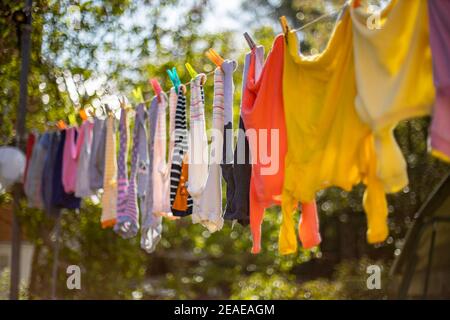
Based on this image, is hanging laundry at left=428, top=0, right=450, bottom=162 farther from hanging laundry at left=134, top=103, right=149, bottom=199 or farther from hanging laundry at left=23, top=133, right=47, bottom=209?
hanging laundry at left=23, top=133, right=47, bottom=209

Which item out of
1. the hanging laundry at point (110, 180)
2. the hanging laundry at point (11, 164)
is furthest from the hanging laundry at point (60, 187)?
the hanging laundry at point (110, 180)

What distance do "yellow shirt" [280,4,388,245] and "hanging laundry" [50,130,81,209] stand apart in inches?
94.8

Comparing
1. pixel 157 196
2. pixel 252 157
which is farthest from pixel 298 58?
pixel 157 196

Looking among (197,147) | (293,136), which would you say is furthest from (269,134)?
(197,147)

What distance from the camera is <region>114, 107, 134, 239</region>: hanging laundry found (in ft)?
13.8

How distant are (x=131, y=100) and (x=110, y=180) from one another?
2.41m

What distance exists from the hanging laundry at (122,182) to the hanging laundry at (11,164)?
1026 mm

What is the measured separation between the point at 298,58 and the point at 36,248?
4.71 m

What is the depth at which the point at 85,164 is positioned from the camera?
15.7 ft

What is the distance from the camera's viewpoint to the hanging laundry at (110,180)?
4.42 m

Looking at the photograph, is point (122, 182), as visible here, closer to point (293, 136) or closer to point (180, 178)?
point (180, 178)

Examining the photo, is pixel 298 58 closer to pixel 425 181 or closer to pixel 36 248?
pixel 36 248

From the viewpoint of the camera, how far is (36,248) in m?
7.05

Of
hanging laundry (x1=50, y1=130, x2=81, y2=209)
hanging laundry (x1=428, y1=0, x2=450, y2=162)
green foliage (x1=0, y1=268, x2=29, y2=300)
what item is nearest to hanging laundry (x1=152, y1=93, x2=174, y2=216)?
hanging laundry (x1=50, y1=130, x2=81, y2=209)
